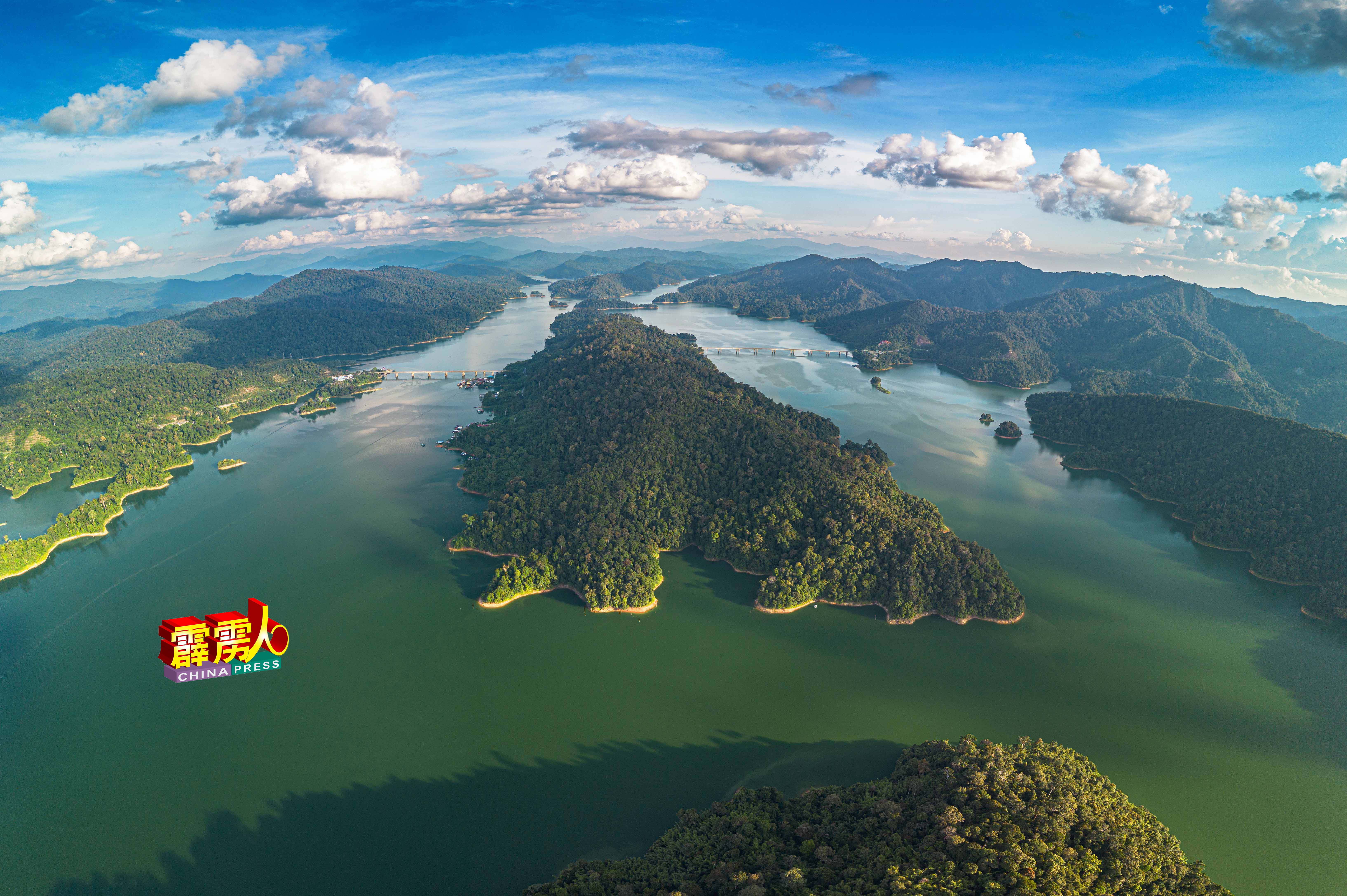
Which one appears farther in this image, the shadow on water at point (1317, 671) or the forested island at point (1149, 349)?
the forested island at point (1149, 349)

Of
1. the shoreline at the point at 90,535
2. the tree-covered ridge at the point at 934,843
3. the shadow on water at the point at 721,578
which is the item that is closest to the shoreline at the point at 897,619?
the shadow on water at the point at 721,578

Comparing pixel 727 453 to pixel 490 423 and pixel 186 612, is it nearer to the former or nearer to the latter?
pixel 490 423

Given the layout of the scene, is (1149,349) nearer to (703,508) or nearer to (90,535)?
(703,508)

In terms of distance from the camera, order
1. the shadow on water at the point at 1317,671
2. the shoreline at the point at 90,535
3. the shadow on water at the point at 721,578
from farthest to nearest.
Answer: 1. the shoreline at the point at 90,535
2. the shadow on water at the point at 721,578
3. the shadow on water at the point at 1317,671

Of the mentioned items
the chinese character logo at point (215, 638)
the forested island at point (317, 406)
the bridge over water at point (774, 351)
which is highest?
the bridge over water at point (774, 351)

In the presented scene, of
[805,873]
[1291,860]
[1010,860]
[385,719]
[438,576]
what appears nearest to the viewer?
[1010,860]

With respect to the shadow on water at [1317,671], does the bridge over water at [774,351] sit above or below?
above

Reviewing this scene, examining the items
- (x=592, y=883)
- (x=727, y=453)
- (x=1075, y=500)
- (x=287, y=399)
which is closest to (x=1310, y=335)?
(x=1075, y=500)

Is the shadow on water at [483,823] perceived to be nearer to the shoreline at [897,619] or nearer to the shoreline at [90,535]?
the shoreline at [897,619]
